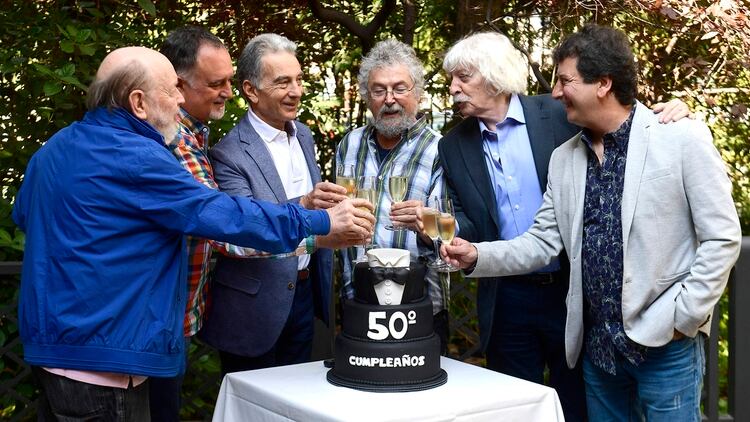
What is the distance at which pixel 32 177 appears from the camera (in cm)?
297

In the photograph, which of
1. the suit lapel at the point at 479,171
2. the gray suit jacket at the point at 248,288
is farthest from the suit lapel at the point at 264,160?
the suit lapel at the point at 479,171

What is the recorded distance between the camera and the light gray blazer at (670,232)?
313 cm

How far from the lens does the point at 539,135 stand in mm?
3785

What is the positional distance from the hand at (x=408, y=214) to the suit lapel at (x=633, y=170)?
0.67m

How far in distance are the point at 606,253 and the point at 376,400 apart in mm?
937

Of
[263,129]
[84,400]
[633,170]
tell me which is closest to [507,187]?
[633,170]

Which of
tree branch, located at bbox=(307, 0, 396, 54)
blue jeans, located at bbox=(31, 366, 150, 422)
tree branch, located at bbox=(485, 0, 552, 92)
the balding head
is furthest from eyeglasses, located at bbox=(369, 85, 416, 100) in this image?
tree branch, located at bbox=(307, 0, 396, 54)

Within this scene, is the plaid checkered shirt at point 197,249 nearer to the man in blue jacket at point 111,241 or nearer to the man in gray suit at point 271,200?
the man in gray suit at point 271,200

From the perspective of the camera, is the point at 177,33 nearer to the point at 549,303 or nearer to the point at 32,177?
the point at 32,177

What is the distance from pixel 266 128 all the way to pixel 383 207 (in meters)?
0.53

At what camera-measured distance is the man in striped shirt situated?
3723mm

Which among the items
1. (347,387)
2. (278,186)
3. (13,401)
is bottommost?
(13,401)

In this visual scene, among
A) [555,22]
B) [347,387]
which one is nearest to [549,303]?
[347,387]

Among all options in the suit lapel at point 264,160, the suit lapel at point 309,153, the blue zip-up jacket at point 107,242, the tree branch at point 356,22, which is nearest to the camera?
the blue zip-up jacket at point 107,242
